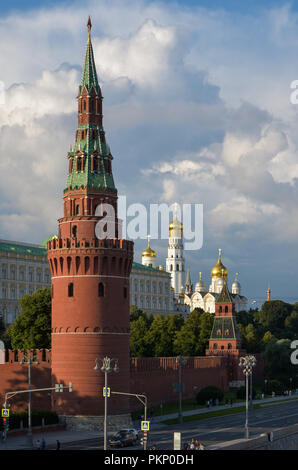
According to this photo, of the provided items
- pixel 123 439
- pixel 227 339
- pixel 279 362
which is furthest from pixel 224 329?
pixel 123 439

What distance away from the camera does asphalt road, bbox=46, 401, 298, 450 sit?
7450cm

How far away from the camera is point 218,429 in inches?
3393

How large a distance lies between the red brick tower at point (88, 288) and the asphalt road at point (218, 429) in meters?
7.89

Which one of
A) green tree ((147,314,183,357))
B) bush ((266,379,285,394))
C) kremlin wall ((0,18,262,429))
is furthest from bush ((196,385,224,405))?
kremlin wall ((0,18,262,429))

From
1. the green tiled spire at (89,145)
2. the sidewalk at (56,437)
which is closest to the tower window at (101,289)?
the green tiled spire at (89,145)

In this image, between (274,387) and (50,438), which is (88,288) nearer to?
(50,438)

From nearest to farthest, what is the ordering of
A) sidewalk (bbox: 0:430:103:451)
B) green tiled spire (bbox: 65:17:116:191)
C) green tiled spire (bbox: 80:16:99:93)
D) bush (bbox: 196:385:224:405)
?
sidewalk (bbox: 0:430:103:451), green tiled spire (bbox: 65:17:116:191), green tiled spire (bbox: 80:16:99:93), bush (bbox: 196:385:224:405)

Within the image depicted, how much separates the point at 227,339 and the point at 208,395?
92.7 feet

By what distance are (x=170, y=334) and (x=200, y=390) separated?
25542mm

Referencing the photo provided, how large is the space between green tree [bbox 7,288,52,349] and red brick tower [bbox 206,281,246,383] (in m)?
44.1

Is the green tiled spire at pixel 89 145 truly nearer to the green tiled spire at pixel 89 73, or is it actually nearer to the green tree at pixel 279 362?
the green tiled spire at pixel 89 73

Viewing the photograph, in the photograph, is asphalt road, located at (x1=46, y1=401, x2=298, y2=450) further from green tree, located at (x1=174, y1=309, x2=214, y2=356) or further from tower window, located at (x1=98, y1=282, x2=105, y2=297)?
green tree, located at (x1=174, y1=309, x2=214, y2=356)
